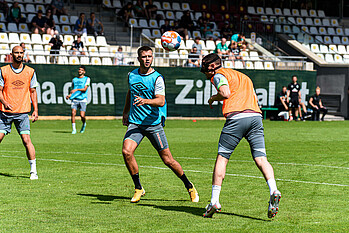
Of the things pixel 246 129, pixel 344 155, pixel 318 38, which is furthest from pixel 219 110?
pixel 246 129

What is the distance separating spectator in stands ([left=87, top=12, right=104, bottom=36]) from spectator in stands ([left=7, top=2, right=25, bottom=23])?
3.42 meters

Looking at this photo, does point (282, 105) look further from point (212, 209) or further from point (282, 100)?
point (212, 209)


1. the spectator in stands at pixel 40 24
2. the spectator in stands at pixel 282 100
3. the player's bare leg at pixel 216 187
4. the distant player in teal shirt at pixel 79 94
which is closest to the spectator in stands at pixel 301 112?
the spectator in stands at pixel 282 100

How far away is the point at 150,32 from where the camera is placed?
34188 mm

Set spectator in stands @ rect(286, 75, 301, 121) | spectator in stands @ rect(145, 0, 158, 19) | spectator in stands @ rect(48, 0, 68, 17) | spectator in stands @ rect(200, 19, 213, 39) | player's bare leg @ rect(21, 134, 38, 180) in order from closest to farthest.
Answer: player's bare leg @ rect(21, 134, 38, 180) → spectator in stands @ rect(286, 75, 301, 121) → spectator in stands @ rect(48, 0, 68, 17) → spectator in stands @ rect(200, 19, 213, 39) → spectator in stands @ rect(145, 0, 158, 19)

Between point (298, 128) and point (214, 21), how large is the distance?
14.3 m

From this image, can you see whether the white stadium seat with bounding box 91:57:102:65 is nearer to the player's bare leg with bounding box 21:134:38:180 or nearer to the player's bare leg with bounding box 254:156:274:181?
the player's bare leg with bounding box 21:134:38:180

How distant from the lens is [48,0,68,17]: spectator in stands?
108ft

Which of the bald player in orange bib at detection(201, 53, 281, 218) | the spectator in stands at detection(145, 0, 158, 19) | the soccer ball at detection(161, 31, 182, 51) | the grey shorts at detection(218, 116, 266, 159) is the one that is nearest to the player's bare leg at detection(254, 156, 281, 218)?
the bald player in orange bib at detection(201, 53, 281, 218)

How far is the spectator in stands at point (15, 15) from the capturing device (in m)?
30.8

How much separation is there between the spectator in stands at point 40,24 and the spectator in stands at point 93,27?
7.53 feet

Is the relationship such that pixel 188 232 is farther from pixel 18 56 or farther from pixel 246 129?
pixel 18 56

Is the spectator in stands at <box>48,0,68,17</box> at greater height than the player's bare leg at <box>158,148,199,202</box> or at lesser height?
greater

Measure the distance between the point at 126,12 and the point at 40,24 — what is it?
5.71 m
